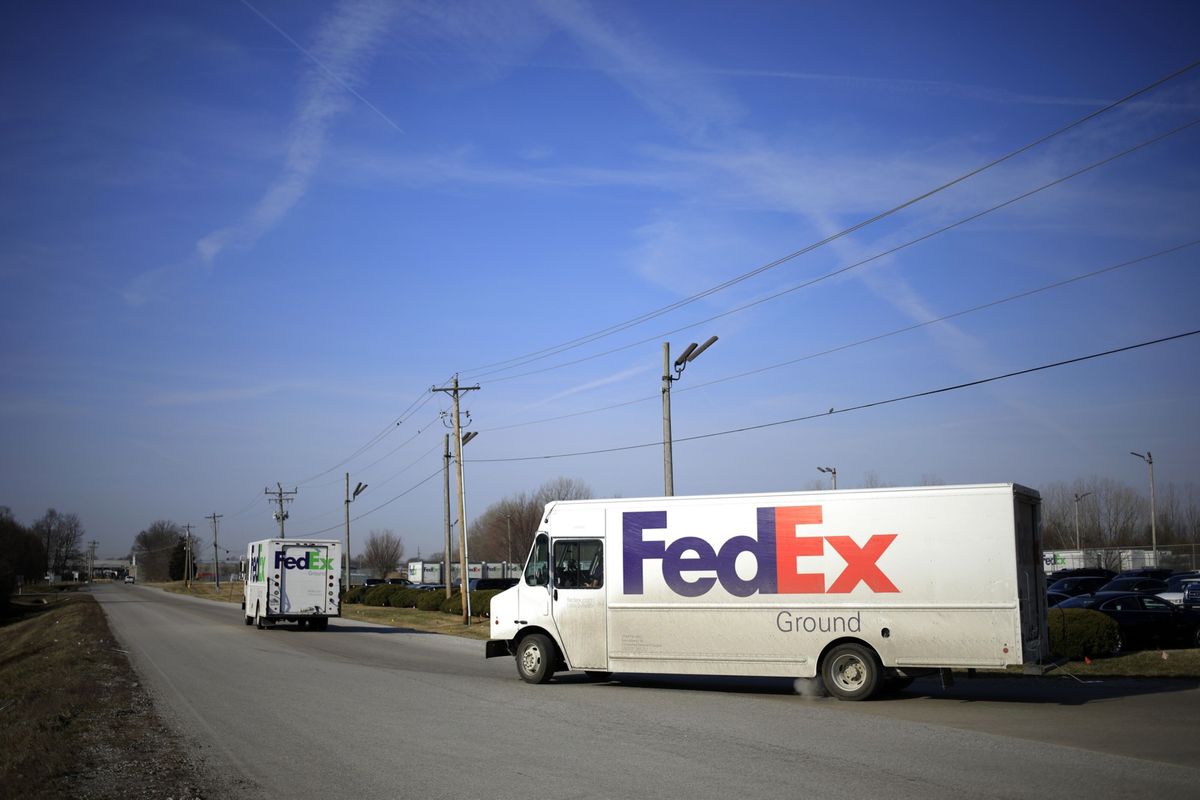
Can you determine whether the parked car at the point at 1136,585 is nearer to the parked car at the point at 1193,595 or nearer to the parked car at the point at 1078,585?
the parked car at the point at 1078,585

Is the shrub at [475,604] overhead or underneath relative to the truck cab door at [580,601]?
underneath

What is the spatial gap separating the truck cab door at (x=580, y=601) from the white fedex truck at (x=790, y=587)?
0.02m

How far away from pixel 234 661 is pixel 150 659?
2873 millimetres

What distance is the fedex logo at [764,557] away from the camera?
A: 15.0 m

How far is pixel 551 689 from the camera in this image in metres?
16.5

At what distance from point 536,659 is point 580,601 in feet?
4.56

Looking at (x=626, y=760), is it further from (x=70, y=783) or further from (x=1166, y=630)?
(x=1166, y=630)

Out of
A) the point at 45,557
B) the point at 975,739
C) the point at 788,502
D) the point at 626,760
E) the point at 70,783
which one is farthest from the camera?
the point at 45,557

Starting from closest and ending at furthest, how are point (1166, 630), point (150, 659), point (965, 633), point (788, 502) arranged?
point (965, 633), point (788, 502), point (1166, 630), point (150, 659)

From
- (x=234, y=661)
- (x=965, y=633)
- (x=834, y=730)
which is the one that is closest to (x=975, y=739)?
(x=834, y=730)

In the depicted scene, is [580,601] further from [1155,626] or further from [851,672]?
[1155,626]

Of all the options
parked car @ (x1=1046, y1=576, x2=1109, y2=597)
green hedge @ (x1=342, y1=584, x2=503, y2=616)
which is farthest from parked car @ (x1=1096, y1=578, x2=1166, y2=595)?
green hedge @ (x1=342, y1=584, x2=503, y2=616)

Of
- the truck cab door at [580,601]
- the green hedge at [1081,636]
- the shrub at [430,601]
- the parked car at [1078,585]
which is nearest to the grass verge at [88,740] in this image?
the truck cab door at [580,601]

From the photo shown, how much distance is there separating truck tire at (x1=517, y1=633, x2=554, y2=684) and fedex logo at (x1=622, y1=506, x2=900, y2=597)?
6.27ft
